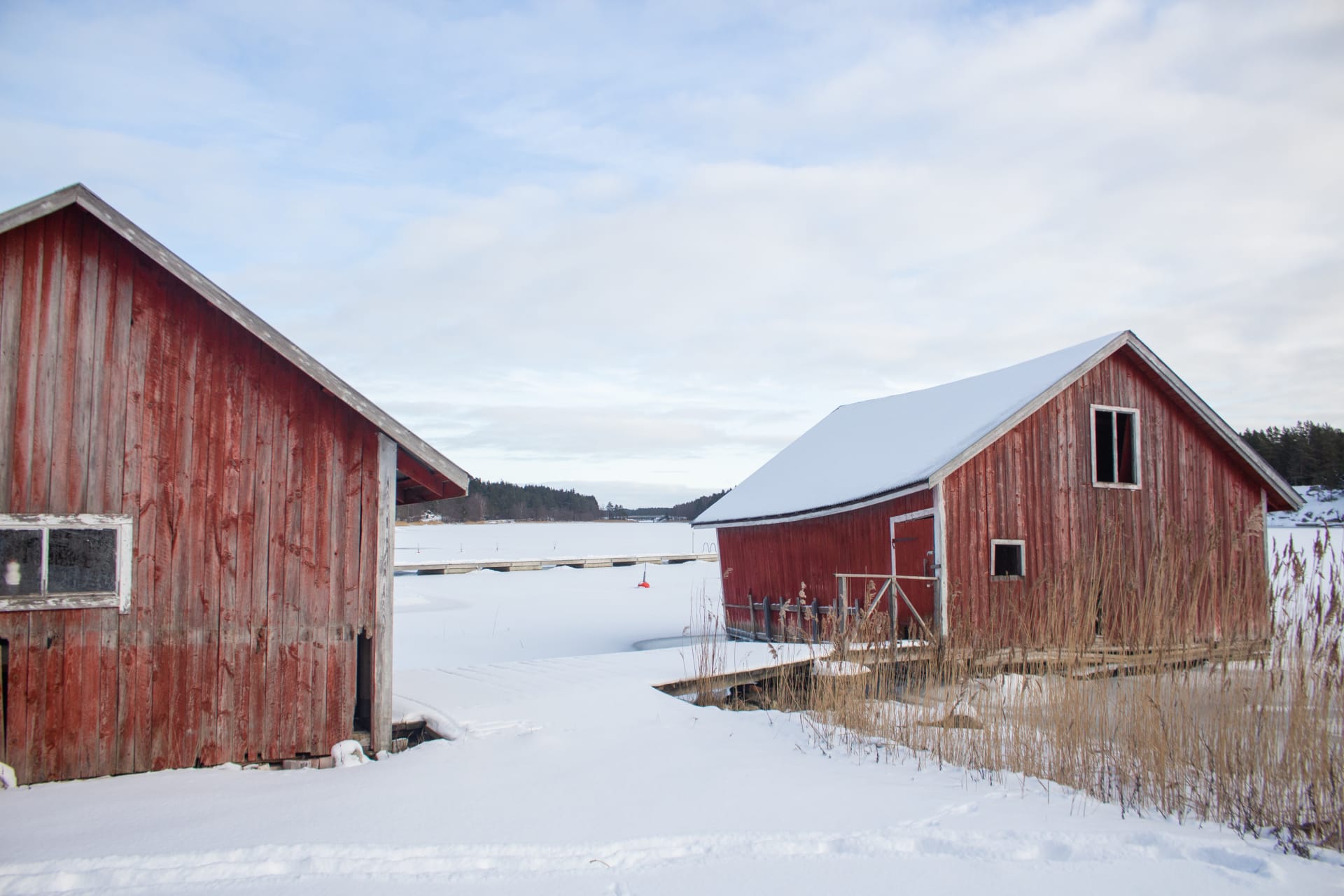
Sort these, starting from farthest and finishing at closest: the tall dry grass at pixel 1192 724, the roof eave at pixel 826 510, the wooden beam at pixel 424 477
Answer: the roof eave at pixel 826 510 → the wooden beam at pixel 424 477 → the tall dry grass at pixel 1192 724

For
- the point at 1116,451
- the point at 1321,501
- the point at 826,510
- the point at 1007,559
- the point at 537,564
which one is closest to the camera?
the point at 1007,559

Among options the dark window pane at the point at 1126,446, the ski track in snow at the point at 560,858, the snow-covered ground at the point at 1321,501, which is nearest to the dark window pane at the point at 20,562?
the ski track in snow at the point at 560,858

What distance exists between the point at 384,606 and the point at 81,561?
7.87ft

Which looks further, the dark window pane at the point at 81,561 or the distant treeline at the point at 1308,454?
the distant treeline at the point at 1308,454

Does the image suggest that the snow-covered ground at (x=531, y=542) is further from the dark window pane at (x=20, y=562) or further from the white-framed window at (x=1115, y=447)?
the dark window pane at (x=20, y=562)

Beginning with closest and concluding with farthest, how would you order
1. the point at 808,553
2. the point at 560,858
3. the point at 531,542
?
the point at 560,858
the point at 808,553
the point at 531,542

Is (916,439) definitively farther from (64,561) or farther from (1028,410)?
(64,561)

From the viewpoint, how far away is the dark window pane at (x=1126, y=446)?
15477mm

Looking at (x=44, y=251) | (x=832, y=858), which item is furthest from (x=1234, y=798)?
(x=44, y=251)

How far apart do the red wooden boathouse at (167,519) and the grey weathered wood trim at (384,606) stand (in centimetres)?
2

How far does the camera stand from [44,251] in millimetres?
7121

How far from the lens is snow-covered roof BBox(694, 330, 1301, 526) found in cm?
1423

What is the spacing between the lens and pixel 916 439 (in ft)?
52.9

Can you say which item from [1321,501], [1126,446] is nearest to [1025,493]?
[1126,446]
